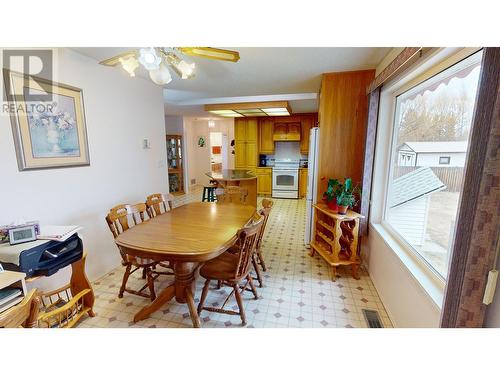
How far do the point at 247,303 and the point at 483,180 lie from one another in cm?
184

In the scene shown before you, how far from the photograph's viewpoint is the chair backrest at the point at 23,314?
69 cm

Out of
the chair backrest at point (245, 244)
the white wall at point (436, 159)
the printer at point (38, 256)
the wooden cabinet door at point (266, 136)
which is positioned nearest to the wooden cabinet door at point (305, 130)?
the wooden cabinet door at point (266, 136)

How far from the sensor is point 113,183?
8.20ft

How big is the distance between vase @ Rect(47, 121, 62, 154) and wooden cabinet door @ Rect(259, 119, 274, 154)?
495 cm

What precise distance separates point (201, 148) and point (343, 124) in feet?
19.6

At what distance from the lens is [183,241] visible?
1.53 metres

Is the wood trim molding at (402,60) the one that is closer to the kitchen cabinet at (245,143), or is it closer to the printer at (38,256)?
the printer at (38,256)

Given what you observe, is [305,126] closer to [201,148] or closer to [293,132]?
[293,132]

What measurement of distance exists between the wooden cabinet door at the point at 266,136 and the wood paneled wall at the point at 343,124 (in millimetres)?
3562

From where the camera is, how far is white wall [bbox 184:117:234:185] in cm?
751

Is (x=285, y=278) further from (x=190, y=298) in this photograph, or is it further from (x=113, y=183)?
(x=113, y=183)
